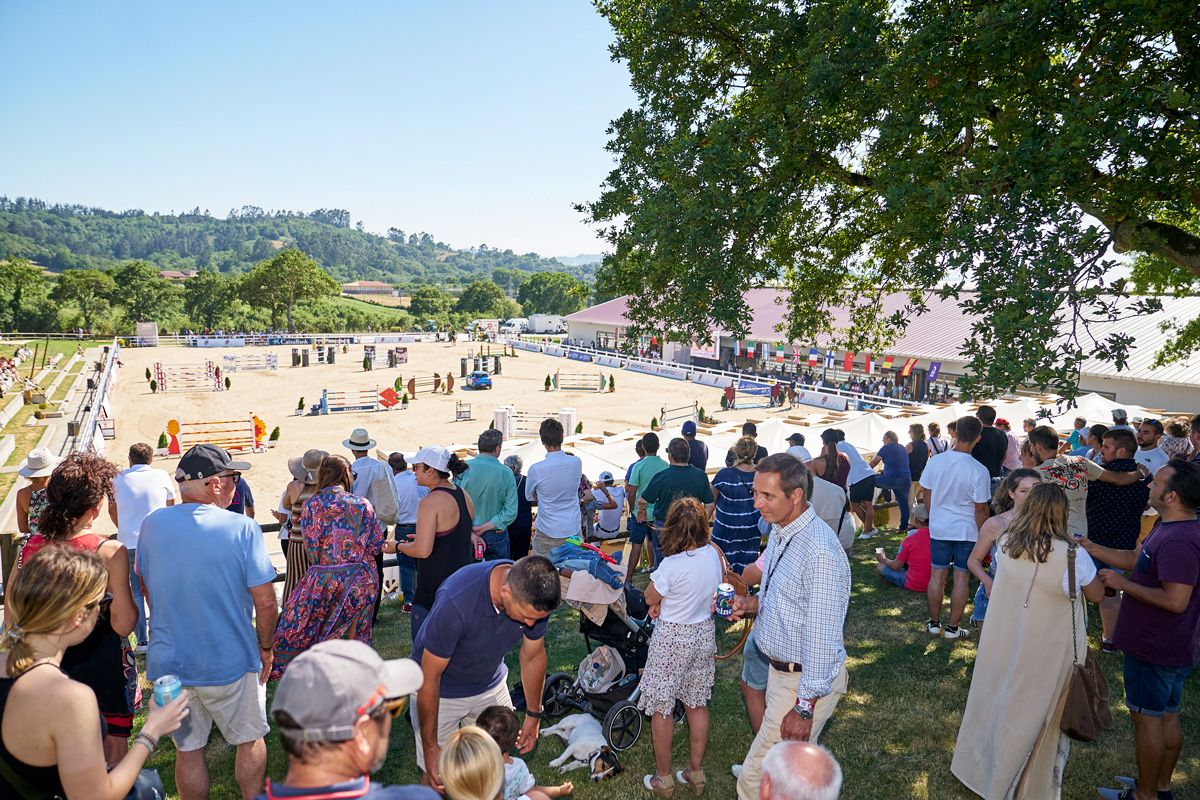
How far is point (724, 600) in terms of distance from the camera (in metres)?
4.57

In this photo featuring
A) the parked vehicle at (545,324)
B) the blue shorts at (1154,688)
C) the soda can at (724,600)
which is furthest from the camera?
the parked vehicle at (545,324)

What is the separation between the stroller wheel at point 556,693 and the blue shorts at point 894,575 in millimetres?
4418

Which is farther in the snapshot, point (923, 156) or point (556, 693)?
point (923, 156)

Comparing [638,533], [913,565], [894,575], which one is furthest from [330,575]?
[894,575]

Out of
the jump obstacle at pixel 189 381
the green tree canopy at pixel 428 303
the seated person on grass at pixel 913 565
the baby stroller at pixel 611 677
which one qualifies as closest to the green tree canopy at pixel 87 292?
the green tree canopy at pixel 428 303

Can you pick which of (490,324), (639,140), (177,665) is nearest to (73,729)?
(177,665)

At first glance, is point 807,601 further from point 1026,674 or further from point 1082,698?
point 1082,698

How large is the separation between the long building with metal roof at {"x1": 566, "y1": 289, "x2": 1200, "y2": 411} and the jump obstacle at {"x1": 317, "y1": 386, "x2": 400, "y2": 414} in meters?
12.3

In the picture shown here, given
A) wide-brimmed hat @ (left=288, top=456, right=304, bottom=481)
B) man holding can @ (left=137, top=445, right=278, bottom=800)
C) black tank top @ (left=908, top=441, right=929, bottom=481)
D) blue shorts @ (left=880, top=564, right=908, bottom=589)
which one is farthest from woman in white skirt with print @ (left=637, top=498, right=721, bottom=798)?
black tank top @ (left=908, top=441, right=929, bottom=481)

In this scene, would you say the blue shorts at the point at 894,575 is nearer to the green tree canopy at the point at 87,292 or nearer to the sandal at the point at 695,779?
the sandal at the point at 695,779

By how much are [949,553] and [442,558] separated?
471 centimetres

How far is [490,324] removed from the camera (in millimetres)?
92875

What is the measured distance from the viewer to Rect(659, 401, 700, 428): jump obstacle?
102ft

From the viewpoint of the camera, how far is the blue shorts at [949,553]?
20.8ft
